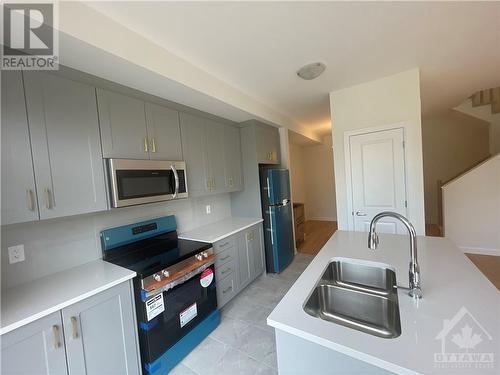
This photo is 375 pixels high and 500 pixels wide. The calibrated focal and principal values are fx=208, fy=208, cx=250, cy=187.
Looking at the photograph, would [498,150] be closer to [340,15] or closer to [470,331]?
[340,15]

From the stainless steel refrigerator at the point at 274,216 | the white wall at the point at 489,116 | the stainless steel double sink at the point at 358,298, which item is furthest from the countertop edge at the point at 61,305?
the white wall at the point at 489,116

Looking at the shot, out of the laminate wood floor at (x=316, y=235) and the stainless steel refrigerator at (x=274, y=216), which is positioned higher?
the stainless steel refrigerator at (x=274, y=216)

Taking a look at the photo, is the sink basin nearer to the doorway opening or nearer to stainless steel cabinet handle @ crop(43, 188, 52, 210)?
stainless steel cabinet handle @ crop(43, 188, 52, 210)

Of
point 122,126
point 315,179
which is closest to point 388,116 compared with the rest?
point 122,126

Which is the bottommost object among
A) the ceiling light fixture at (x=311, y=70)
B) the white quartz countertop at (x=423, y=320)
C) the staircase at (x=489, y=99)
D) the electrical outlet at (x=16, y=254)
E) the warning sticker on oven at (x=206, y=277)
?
the warning sticker on oven at (x=206, y=277)

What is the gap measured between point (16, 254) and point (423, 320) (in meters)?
2.30

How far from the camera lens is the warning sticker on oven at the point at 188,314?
1.76m

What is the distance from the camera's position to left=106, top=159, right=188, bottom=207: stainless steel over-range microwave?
1629 mm

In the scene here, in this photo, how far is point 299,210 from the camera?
15.7 feet

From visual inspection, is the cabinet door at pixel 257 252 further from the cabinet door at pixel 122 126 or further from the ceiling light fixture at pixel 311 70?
the ceiling light fixture at pixel 311 70

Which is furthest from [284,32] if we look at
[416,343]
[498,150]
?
[498,150]

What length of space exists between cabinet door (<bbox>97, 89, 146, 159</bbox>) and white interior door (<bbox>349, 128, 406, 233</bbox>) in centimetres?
242

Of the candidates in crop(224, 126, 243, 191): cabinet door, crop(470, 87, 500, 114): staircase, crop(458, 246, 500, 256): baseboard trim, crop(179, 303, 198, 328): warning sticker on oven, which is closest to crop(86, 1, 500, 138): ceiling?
crop(224, 126, 243, 191): cabinet door

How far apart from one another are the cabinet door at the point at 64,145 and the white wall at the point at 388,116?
8.65ft
